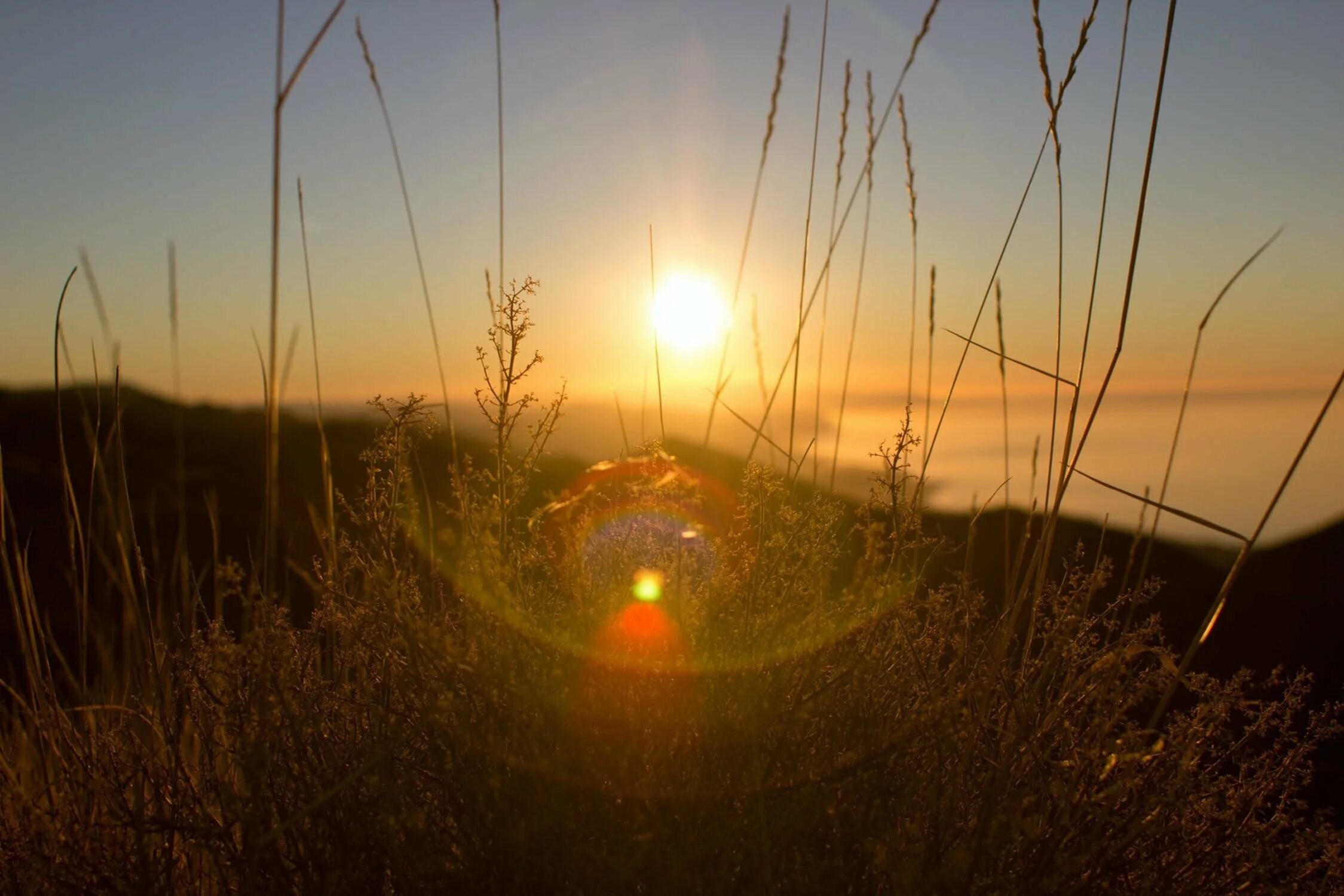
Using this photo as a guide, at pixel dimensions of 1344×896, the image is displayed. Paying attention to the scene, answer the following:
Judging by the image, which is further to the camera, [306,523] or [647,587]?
[306,523]

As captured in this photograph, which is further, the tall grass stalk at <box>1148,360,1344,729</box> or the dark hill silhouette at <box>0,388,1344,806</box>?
the dark hill silhouette at <box>0,388,1344,806</box>

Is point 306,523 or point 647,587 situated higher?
point 647,587

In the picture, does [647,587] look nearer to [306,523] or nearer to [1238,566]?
[1238,566]

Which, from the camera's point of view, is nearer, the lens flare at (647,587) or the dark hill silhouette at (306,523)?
the lens flare at (647,587)

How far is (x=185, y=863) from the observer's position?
1914mm

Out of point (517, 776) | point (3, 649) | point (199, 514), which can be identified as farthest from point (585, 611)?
point (199, 514)

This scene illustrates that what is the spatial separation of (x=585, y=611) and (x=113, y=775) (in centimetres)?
108

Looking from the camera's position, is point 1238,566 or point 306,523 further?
point 306,523

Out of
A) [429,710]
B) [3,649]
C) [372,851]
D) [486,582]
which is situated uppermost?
[486,582]

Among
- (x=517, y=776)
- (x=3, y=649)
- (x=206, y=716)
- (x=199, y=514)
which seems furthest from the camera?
(x=199, y=514)

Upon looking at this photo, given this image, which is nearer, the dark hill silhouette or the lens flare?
the lens flare

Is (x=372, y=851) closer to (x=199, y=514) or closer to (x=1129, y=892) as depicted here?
(x=1129, y=892)

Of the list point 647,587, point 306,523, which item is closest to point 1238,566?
point 647,587

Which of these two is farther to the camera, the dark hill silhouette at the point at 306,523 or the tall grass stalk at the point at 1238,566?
the dark hill silhouette at the point at 306,523
